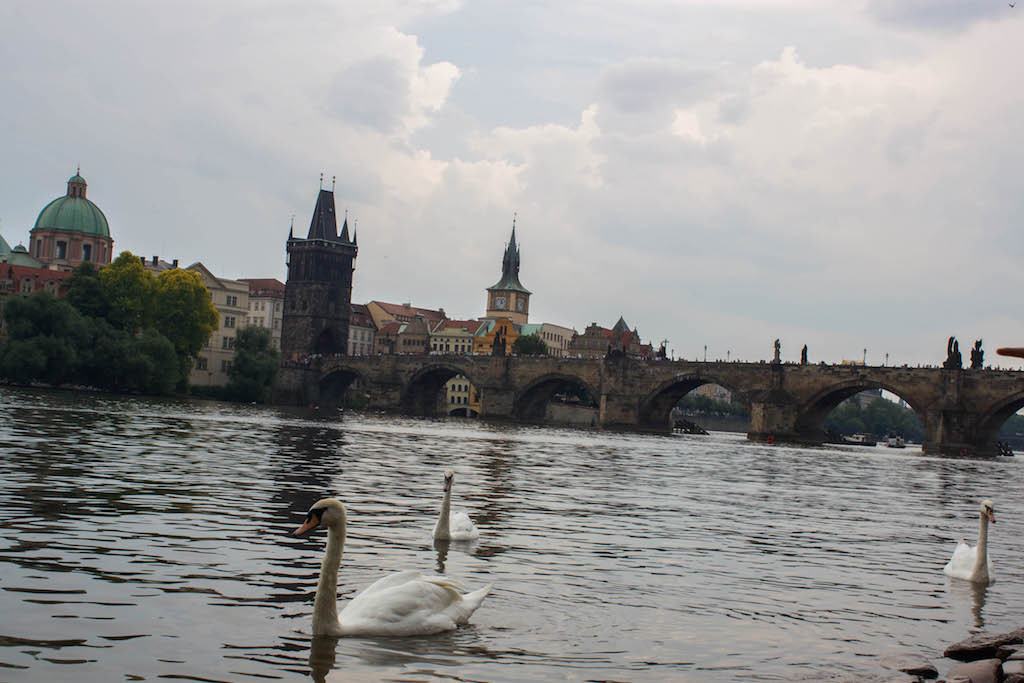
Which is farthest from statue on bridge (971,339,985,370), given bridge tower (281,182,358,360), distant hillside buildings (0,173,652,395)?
bridge tower (281,182,358,360)

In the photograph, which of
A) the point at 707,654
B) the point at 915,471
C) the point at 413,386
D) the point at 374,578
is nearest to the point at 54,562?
the point at 374,578

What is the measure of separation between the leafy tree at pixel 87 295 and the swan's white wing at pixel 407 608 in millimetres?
78149

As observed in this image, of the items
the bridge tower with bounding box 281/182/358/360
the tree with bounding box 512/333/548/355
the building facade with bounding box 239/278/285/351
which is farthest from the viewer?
the building facade with bounding box 239/278/285/351

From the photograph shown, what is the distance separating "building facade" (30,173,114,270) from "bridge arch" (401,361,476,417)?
42388 mm

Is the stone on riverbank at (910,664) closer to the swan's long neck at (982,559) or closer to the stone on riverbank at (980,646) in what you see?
the stone on riverbank at (980,646)

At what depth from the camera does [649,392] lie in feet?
319

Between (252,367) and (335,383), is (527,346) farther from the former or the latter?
(252,367)

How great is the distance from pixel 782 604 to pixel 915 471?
38782 millimetres

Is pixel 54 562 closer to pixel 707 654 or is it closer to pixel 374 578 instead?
pixel 374 578

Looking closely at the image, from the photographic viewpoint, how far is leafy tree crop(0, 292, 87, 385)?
73.6m

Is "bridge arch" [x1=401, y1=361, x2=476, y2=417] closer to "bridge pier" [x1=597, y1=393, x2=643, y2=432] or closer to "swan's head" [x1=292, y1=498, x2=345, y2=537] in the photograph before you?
"bridge pier" [x1=597, y1=393, x2=643, y2=432]

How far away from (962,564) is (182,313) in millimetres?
79355

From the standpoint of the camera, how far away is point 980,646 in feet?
33.5

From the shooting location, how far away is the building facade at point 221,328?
10719 cm
